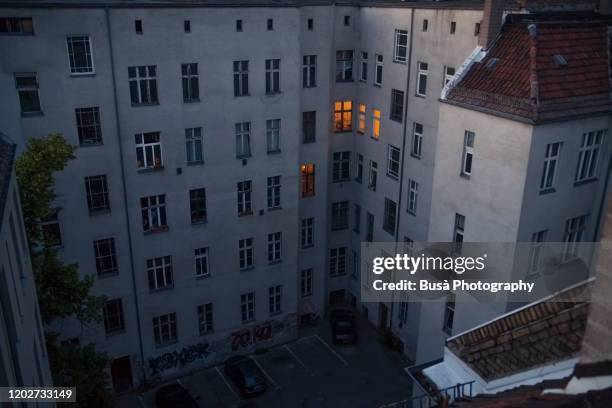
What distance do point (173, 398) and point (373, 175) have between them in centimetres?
1535

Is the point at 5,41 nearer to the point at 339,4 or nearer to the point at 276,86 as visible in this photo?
the point at 276,86

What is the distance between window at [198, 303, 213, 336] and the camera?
28172 mm

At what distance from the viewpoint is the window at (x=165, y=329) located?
2719 cm

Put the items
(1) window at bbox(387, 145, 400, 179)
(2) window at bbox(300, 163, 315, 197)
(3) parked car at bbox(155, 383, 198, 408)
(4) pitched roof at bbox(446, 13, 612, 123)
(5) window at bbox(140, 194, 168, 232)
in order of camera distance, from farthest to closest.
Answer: (2) window at bbox(300, 163, 315, 197), (1) window at bbox(387, 145, 400, 179), (3) parked car at bbox(155, 383, 198, 408), (5) window at bbox(140, 194, 168, 232), (4) pitched roof at bbox(446, 13, 612, 123)

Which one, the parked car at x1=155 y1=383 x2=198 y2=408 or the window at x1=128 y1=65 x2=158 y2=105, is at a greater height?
the window at x1=128 y1=65 x2=158 y2=105

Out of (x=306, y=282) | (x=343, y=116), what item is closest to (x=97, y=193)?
(x=306, y=282)

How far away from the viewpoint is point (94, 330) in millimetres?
25359

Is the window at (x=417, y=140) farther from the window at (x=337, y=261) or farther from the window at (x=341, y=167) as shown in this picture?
the window at (x=337, y=261)

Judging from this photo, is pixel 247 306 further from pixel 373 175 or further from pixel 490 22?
pixel 490 22

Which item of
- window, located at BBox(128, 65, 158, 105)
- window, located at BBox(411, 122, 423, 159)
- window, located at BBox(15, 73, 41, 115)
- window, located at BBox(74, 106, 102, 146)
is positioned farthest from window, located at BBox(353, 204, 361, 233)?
window, located at BBox(15, 73, 41, 115)

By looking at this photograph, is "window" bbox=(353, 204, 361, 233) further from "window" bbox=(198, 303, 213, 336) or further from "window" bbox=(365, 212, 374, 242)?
"window" bbox=(198, 303, 213, 336)

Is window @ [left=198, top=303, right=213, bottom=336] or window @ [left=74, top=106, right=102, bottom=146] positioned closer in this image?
window @ [left=74, top=106, right=102, bottom=146]

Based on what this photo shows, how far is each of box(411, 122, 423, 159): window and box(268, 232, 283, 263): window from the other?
805 cm

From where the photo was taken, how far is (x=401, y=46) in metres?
27.3
